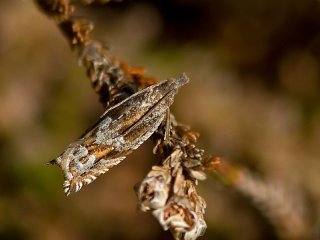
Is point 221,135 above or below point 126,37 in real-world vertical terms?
below

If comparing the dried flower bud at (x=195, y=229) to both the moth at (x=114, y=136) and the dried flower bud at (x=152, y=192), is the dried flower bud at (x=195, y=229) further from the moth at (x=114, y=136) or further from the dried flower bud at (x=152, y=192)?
the moth at (x=114, y=136)

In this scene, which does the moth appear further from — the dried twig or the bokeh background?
the bokeh background

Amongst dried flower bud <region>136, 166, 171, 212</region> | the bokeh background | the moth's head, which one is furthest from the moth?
the bokeh background

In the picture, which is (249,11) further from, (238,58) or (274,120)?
(274,120)

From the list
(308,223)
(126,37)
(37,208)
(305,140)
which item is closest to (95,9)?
(126,37)

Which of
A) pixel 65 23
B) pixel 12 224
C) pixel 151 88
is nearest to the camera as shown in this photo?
pixel 151 88

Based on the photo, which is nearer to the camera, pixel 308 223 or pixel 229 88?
pixel 308 223
